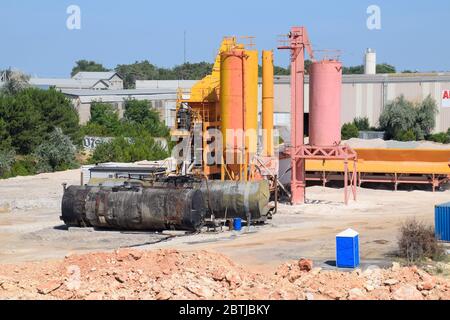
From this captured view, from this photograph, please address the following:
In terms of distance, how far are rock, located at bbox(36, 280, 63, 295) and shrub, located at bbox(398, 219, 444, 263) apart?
10.2 m

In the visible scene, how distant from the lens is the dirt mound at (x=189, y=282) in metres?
15.8

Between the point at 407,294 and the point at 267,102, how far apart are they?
2340cm

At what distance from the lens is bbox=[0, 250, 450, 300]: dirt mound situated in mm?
15828

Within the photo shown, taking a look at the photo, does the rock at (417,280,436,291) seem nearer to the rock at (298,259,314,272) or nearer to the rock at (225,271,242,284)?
the rock at (298,259,314,272)

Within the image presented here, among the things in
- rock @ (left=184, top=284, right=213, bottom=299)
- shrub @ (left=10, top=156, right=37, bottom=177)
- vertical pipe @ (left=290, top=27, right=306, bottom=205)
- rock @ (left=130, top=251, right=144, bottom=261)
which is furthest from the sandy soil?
shrub @ (left=10, top=156, right=37, bottom=177)

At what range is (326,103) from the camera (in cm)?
3697

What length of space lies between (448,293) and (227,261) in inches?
216

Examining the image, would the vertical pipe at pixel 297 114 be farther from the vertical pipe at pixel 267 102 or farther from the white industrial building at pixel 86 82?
the white industrial building at pixel 86 82

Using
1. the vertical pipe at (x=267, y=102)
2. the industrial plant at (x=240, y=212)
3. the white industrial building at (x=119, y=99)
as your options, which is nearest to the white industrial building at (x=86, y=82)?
the white industrial building at (x=119, y=99)

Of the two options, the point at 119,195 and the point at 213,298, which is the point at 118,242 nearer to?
the point at 119,195

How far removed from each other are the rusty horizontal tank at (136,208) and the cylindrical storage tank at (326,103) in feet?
30.6

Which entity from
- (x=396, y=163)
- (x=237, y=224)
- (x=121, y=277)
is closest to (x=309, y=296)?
(x=121, y=277)

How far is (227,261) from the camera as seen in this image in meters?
19.3

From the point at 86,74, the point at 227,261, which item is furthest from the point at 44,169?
the point at 86,74
